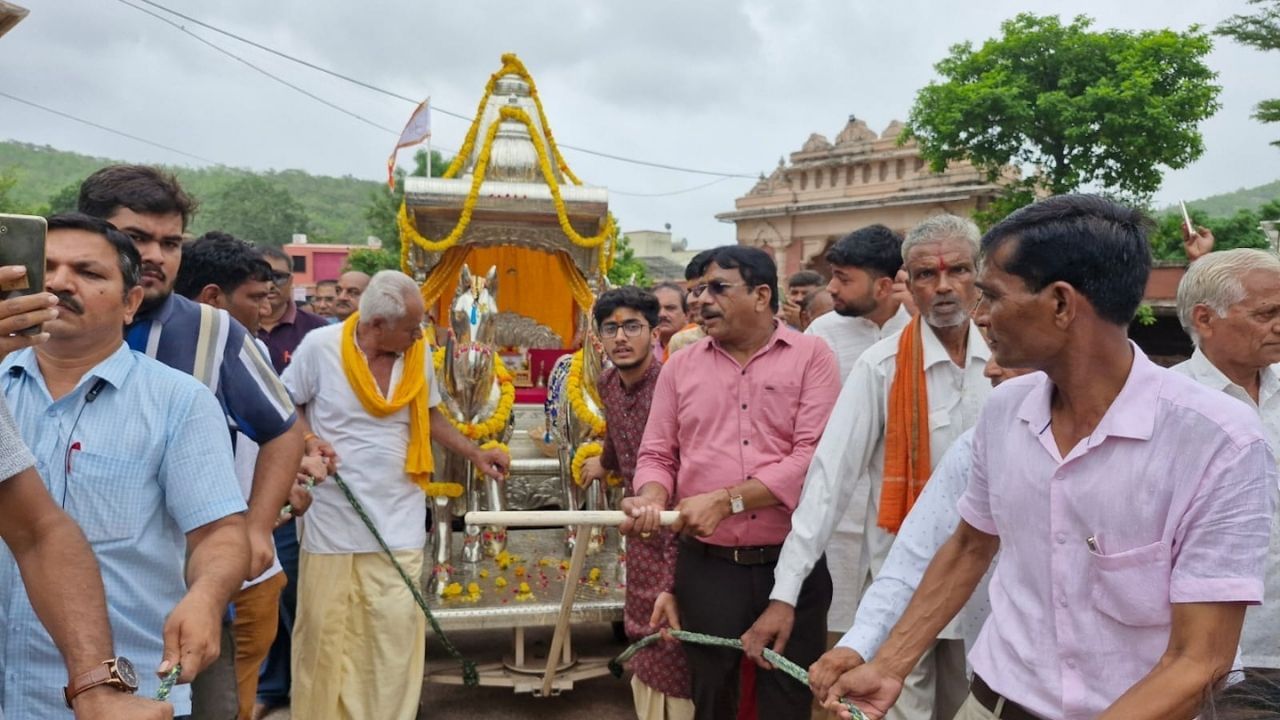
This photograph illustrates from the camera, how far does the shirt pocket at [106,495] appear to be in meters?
1.96

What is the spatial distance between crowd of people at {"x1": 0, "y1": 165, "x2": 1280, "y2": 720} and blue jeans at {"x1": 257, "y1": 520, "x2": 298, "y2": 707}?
28.9 inches

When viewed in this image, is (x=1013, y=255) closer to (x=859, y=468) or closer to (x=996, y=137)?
(x=859, y=468)

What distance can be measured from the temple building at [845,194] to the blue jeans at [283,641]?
20.4 metres

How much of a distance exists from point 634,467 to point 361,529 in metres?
1.31

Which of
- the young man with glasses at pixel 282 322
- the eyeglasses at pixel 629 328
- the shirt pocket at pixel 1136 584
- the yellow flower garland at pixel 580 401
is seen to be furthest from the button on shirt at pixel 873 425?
the young man with glasses at pixel 282 322

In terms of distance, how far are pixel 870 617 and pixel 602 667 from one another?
3.06 meters

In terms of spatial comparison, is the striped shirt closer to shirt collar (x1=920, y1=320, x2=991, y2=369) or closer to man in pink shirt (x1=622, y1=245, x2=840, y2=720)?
man in pink shirt (x1=622, y1=245, x2=840, y2=720)

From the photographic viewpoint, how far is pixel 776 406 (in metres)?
3.11

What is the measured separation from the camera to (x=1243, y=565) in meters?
1.46

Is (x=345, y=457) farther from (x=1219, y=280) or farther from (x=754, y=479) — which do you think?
(x=1219, y=280)

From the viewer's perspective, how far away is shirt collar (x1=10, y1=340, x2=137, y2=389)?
2018 millimetres

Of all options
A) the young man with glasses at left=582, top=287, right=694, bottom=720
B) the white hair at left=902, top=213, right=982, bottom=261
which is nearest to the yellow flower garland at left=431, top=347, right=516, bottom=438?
the young man with glasses at left=582, top=287, right=694, bottom=720

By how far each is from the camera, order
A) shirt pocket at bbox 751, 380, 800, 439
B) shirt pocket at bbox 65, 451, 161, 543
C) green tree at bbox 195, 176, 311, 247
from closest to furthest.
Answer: shirt pocket at bbox 65, 451, 161, 543
shirt pocket at bbox 751, 380, 800, 439
green tree at bbox 195, 176, 311, 247

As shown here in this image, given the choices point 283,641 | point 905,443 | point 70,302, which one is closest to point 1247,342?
point 905,443
